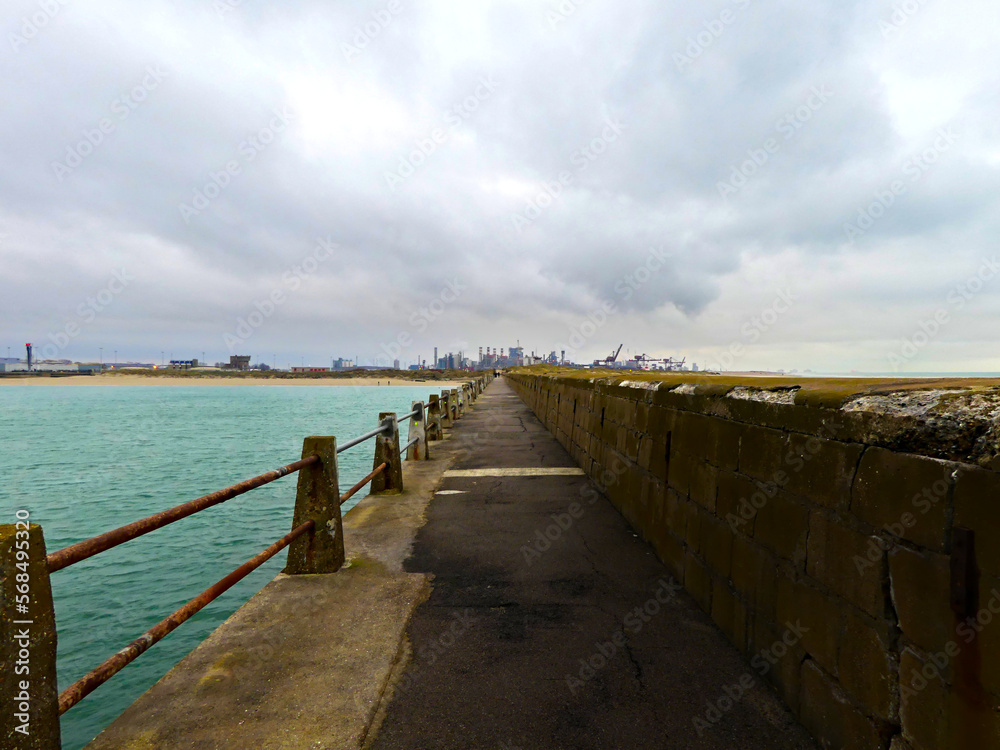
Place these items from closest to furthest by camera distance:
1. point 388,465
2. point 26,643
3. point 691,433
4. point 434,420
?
point 26,643
point 691,433
point 388,465
point 434,420

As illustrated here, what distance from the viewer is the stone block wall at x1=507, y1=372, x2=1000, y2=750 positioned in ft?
4.98

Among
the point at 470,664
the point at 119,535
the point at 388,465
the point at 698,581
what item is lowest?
the point at 470,664

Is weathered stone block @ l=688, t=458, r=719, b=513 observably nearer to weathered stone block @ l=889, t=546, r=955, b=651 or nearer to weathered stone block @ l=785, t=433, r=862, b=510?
weathered stone block @ l=785, t=433, r=862, b=510

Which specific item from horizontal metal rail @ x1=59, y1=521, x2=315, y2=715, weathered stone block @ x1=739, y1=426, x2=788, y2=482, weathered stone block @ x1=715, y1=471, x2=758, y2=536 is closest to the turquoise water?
horizontal metal rail @ x1=59, y1=521, x2=315, y2=715

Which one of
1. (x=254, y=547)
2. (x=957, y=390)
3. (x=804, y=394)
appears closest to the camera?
(x=957, y=390)

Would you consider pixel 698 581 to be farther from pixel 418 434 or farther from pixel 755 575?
pixel 418 434

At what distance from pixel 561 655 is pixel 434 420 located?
30.4ft

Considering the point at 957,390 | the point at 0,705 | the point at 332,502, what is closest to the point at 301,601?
the point at 332,502

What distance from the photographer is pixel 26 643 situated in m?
1.62

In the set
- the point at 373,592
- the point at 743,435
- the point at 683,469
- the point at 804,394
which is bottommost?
the point at 373,592

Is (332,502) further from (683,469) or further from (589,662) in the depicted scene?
(683,469)

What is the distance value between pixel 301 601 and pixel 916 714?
143 inches

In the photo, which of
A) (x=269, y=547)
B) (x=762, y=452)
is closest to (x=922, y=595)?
(x=762, y=452)

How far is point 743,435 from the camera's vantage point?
2977 mm
